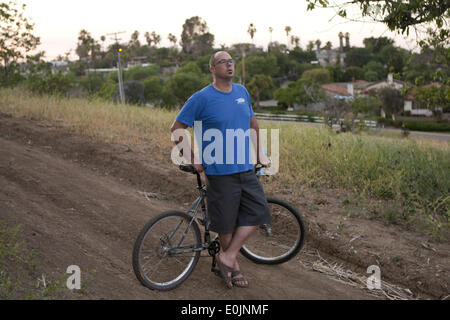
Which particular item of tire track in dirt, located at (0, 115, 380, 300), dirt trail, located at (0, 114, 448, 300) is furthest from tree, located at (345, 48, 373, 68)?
tire track in dirt, located at (0, 115, 380, 300)

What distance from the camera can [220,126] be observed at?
12.9 ft

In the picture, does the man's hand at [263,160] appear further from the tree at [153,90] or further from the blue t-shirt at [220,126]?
the tree at [153,90]

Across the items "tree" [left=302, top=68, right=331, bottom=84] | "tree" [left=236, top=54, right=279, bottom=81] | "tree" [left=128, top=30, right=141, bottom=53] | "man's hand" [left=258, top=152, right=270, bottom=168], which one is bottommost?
"man's hand" [left=258, top=152, right=270, bottom=168]

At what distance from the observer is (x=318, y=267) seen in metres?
4.77

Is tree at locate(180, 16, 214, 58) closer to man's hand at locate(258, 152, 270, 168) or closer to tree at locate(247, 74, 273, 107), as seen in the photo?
tree at locate(247, 74, 273, 107)

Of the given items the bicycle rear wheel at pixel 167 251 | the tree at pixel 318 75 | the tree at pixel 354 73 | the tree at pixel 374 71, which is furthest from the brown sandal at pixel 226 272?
the tree at pixel 354 73

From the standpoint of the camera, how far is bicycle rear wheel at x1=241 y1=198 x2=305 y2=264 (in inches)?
181

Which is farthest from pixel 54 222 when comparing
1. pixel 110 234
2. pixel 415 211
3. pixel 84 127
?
pixel 84 127

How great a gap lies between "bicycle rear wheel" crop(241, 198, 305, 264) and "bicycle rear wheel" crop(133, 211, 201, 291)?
711mm

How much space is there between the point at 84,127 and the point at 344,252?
710cm

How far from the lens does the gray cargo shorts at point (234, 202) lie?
13.1 feet

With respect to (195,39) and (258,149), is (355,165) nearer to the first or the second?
(258,149)

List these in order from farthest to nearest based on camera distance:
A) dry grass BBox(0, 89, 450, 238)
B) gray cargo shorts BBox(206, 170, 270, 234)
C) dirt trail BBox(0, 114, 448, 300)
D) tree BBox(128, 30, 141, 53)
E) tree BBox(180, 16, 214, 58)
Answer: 1. tree BBox(128, 30, 141, 53)
2. tree BBox(180, 16, 214, 58)
3. dry grass BBox(0, 89, 450, 238)
4. dirt trail BBox(0, 114, 448, 300)
5. gray cargo shorts BBox(206, 170, 270, 234)
